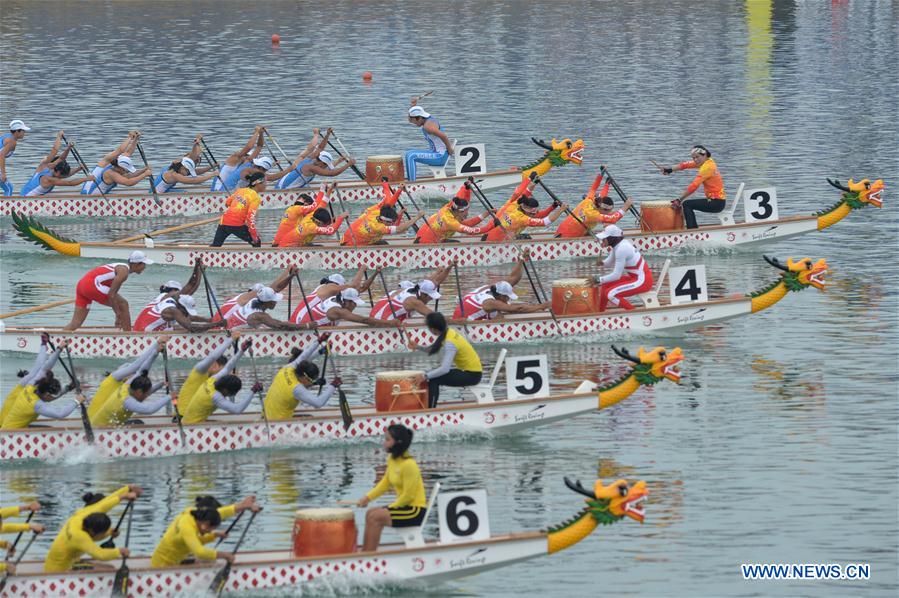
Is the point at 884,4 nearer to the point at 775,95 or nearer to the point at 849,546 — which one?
the point at 775,95

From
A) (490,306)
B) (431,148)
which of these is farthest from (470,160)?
(490,306)

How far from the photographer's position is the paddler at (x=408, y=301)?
3312 cm

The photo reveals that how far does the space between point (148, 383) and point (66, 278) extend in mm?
14260

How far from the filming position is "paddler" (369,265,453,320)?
33125mm

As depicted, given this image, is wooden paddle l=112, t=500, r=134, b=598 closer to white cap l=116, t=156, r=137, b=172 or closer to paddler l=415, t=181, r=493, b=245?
paddler l=415, t=181, r=493, b=245

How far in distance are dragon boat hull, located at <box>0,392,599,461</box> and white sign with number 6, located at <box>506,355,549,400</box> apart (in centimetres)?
16

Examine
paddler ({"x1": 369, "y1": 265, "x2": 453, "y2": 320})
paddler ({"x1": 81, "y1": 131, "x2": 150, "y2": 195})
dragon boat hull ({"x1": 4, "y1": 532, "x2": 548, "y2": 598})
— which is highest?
paddler ({"x1": 81, "y1": 131, "x2": 150, "y2": 195})

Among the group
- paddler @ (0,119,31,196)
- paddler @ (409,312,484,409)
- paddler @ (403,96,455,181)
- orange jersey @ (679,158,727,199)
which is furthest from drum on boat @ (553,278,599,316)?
paddler @ (0,119,31,196)

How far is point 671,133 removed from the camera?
5962 cm

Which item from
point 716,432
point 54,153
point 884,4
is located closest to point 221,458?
point 716,432

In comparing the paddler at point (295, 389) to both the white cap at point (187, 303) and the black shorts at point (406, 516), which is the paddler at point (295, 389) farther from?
the white cap at point (187, 303)

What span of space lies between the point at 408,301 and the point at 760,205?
11.4 metres

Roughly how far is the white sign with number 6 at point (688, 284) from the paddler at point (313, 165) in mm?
13643

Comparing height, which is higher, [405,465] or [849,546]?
[405,465]
